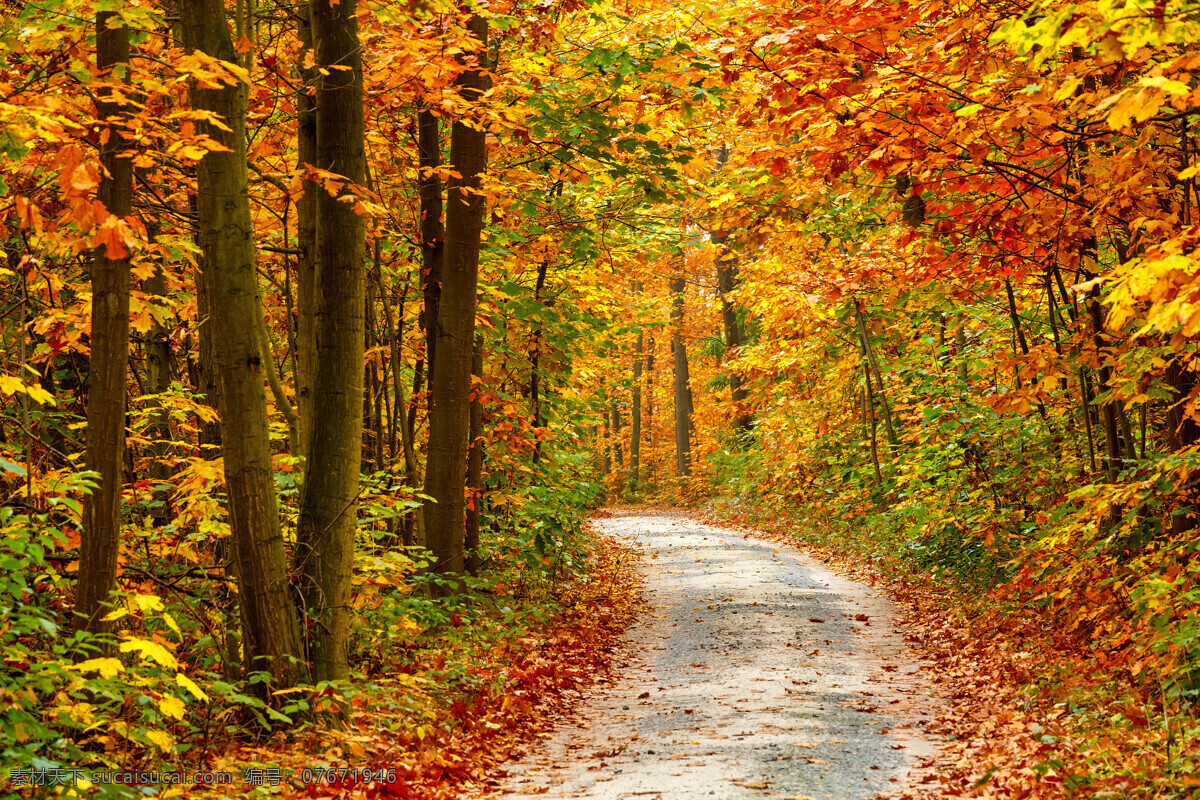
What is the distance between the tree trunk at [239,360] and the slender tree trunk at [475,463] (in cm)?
477

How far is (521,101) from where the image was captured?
10336 millimetres

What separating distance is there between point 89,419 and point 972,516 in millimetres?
9490

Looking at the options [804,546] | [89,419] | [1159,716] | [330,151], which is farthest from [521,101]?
[804,546]

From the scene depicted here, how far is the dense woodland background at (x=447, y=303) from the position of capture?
15.7 feet

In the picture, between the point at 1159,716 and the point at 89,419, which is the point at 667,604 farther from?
the point at 89,419

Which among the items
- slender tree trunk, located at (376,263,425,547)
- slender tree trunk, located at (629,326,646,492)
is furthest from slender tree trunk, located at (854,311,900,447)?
slender tree trunk, located at (629,326,646,492)

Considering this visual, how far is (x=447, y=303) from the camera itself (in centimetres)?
964

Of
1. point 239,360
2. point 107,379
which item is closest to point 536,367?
point 239,360

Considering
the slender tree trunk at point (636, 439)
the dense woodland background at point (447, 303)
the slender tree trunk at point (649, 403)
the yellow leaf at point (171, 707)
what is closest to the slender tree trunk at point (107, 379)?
the dense woodland background at point (447, 303)

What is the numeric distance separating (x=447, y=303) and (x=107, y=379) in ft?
16.1

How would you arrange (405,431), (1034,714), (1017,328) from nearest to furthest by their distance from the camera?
(1034,714)
(1017,328)
(405,431)

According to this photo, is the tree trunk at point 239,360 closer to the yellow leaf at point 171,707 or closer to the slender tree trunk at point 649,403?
the yellow leaf at point 171,707

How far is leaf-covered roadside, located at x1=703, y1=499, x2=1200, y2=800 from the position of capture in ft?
15.0

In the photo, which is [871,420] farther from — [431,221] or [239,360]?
[239,360]
